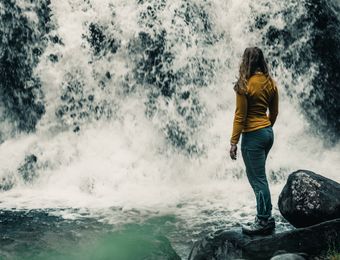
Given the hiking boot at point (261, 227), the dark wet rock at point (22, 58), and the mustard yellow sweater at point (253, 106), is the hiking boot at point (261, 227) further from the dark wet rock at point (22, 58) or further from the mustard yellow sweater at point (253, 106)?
the dark wet rock at point (22, 58)

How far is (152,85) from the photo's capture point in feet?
42.7

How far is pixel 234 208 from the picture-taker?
10.3 m

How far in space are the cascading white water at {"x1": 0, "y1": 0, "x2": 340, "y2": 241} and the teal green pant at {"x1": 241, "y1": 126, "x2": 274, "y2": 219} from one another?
4.95m

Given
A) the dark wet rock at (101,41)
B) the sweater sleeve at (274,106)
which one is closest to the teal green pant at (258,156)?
the sweater sleeve at (274,106)

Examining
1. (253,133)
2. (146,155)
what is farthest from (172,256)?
(146,155)

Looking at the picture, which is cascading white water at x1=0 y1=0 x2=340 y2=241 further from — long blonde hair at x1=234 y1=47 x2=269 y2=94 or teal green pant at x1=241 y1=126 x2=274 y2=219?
long blonde hair at x1=234 y1=47 x2=269 y2=94

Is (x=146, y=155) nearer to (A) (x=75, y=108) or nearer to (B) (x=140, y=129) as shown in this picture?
(B) (x=140, y=129)

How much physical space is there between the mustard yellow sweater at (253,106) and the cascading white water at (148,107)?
5307mm

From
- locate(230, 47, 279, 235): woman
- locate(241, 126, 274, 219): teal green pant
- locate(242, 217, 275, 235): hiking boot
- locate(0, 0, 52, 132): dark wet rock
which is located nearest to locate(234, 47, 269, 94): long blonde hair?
locate(230, 47, 279, 235): woman

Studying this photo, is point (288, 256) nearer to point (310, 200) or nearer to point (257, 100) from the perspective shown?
point (310, 200)

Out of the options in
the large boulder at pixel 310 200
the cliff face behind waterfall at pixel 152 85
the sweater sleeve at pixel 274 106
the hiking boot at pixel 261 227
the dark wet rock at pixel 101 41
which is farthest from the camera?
the dark wet rock at pixel 101 41

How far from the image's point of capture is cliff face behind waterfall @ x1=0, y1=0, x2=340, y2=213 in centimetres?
1241

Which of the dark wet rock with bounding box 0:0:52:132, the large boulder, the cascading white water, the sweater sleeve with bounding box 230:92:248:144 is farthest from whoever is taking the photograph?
the dark wet rock with bounding box 0:0:52:132

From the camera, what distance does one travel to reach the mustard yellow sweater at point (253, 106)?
6.19 metres
